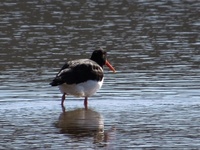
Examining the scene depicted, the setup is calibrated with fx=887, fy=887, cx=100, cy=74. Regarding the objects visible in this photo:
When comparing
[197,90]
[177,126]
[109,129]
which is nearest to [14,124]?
[109,129]

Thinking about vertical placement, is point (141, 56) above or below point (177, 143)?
below

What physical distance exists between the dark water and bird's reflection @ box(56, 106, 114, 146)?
0.7 inches

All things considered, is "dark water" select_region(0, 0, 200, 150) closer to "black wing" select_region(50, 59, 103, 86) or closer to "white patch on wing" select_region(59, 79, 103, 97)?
"white patch on wing" select_region(59, 79, 103, 97)

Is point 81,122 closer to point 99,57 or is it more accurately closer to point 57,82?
point 57,82

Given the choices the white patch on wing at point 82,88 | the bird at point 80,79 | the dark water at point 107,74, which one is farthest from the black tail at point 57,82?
the dark water at point 107,74

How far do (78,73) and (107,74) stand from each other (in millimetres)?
4029

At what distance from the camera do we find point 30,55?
2425 cm

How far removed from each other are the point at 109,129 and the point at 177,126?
3.74 ft

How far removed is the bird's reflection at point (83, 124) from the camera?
14.4 m

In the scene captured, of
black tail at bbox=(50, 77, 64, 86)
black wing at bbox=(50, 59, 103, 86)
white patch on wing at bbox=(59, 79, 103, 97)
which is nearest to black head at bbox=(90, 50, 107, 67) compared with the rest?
black wing at bbox=(50, 59, 103, 86)

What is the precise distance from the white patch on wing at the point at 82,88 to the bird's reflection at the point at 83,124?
0.35 meters

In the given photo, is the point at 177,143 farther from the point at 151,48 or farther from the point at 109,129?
the point at 151,48

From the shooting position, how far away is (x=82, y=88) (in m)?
17.3

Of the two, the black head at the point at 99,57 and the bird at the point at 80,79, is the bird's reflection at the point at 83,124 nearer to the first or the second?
the bird at the point at 80,79
